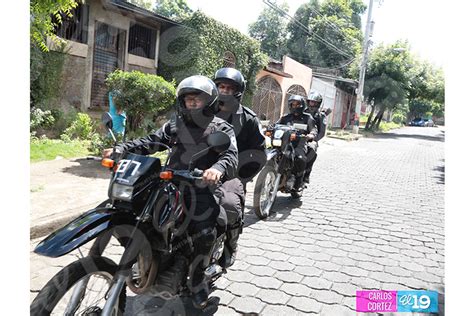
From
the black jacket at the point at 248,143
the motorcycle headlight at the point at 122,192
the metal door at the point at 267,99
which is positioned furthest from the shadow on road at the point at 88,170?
the metal door at the point at 267,99

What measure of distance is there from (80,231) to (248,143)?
2227 millimetres

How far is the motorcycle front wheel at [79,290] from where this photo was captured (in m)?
1.86

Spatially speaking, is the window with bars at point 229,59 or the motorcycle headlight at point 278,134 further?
the window with bars at point 229,59

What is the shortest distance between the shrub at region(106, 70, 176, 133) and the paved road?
314 centimetres

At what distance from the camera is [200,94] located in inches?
104

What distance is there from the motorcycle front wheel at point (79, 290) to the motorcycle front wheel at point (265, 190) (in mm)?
2983

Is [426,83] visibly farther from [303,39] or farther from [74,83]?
[74,83]

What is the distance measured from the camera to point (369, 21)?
23.7 m

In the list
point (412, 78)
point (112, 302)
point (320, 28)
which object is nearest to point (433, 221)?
point (112, 302)

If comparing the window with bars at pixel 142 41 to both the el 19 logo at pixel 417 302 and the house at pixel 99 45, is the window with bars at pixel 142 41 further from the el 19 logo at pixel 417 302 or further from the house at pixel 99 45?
the el 19 logo at pixel 417 302

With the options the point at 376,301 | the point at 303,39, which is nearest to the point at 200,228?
the point at 376,301

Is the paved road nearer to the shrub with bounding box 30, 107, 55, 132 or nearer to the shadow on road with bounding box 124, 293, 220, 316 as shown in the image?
the shadow on road with bounding box 124, 293, 220, 316

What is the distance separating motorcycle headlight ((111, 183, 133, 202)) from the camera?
212cm

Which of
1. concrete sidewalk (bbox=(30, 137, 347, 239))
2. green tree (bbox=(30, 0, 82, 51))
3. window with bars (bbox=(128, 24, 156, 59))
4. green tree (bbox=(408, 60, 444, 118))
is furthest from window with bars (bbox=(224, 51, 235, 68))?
green tree (bbox=(408, 60, 444, 118))
